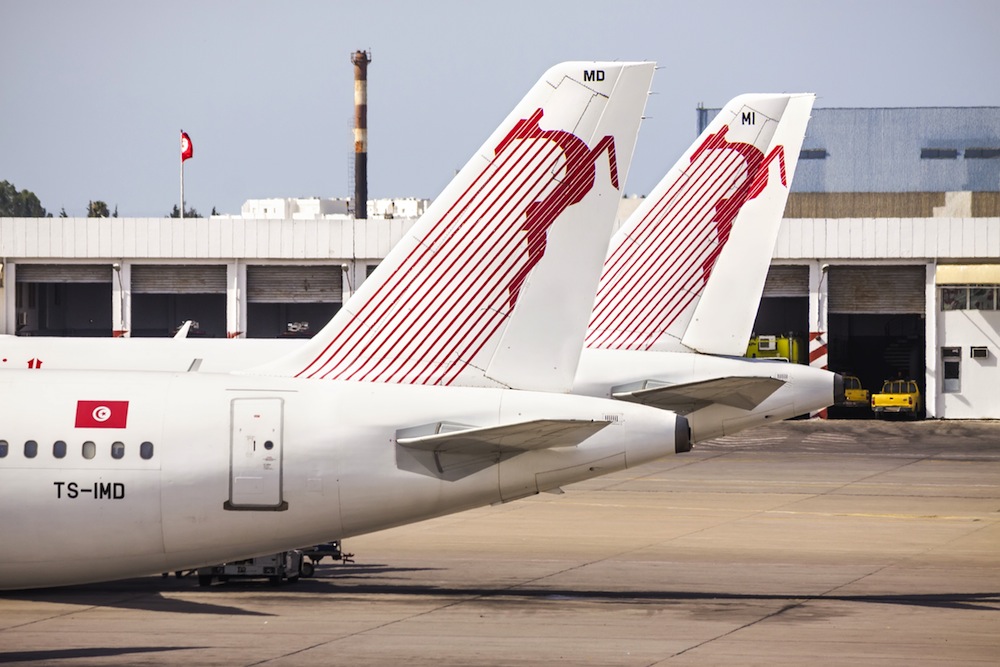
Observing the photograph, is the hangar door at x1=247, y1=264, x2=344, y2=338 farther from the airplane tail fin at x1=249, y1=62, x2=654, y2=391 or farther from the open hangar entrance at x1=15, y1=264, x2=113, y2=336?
the airplane tail fin at x1=249, y1=62, x2=654, y2=391

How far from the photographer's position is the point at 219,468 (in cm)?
2069

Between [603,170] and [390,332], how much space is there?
4118 millimetres

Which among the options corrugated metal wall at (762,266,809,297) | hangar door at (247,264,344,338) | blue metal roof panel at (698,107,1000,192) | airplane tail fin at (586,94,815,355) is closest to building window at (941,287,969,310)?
corrugated metal wall at (762,266,809,297)

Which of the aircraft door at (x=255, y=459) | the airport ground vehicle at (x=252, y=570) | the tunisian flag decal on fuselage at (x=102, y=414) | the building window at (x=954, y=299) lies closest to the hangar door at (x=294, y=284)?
the building window at (x=954, y=299)

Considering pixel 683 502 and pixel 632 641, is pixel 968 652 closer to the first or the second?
pixel 632 641

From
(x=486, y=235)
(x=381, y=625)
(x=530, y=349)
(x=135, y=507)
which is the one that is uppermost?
(x=486, y=235)

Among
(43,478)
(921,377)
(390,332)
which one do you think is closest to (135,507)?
(43,478)

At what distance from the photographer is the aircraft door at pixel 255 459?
814 inches

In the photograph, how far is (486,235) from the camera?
21750mm

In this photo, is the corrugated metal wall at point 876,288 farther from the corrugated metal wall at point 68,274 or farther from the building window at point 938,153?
the building window at point 938,153

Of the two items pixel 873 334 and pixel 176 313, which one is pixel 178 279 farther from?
pixel 873 334

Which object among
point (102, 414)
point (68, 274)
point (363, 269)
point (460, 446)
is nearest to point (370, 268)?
point (363, 269)

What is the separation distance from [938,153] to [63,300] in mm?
72385

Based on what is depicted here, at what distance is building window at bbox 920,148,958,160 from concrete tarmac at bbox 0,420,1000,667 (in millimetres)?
79202
